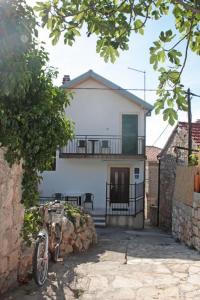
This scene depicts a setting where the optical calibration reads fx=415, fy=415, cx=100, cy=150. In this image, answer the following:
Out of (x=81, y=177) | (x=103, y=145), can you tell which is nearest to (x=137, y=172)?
(x=103, y=145)

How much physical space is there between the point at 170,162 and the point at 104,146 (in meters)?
3.21

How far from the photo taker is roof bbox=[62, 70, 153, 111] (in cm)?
1986

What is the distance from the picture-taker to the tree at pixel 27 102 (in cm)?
382

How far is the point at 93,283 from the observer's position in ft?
21.0

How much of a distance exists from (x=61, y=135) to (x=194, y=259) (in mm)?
4560

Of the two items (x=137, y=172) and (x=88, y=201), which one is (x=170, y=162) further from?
(x=88, y=201)

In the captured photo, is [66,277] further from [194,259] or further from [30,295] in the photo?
[194,259]

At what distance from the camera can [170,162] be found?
19469 mm

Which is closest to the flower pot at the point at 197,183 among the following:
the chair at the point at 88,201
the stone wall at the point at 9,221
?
the stone wall at the point at 9,221

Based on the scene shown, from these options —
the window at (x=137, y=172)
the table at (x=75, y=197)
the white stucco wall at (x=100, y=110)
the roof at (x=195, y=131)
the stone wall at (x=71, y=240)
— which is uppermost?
the white stucco wall at (x=100, y=110)

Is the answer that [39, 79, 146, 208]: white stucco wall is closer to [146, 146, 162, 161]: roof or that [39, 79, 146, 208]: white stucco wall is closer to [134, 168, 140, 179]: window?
[134, 168, 140, 179]: window

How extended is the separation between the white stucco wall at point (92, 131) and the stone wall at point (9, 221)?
14.2 meters

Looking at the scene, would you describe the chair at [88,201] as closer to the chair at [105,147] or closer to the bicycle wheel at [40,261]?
the chair at [105,147]

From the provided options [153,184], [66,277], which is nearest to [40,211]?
[66,277]
